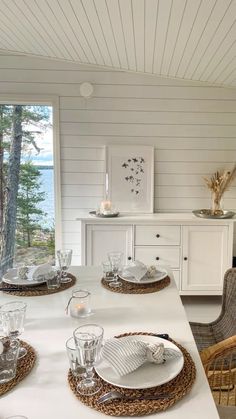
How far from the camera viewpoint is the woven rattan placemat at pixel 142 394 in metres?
0.90

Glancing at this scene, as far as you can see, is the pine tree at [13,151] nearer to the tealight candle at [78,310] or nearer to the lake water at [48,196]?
the lake water at [48,196]

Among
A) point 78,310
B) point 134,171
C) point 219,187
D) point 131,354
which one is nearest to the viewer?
point 131,354

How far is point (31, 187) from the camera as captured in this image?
3.54 metres

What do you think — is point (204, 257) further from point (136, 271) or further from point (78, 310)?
point (78, 310)

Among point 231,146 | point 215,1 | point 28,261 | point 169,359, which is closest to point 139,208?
point 231,146

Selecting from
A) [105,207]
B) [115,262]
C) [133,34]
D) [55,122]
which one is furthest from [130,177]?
[115,262]

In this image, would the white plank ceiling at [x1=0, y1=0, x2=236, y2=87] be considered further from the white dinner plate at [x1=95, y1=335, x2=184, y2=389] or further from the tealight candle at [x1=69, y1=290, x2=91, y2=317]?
the white dinner plate at [x1=95, y1=335, x2=184, y2=389]

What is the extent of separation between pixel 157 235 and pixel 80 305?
5.91ft

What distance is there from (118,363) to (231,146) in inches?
112

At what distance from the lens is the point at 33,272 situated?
→ 181 centimetres

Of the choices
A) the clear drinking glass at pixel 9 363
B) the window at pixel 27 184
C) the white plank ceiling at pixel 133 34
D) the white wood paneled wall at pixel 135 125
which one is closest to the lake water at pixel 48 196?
the window at pixel 27 184

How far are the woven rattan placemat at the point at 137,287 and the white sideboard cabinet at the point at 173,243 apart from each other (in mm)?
1337

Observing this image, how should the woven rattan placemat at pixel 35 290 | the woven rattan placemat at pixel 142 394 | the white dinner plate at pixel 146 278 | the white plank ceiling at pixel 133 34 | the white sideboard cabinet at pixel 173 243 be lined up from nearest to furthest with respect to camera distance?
1. the woven rattan placemat at pixel 142 394
2. the woven rattan placemat at pixel 35 290
3. the white dinner plate at pixel 146 278
4. the white plank ceiling at pixel 133 34
5. the white sideboard cabinet at pixel 173 243

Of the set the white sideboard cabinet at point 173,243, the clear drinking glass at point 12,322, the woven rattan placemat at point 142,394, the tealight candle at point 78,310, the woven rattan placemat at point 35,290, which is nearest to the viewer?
the woven rattan placemat at point 142,394
